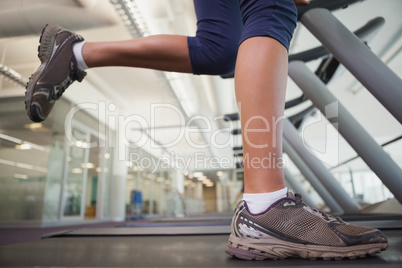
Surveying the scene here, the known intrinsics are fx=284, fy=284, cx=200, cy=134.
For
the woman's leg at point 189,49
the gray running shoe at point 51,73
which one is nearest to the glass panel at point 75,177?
the gray running shoe at point 51,73

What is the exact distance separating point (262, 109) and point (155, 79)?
619cm

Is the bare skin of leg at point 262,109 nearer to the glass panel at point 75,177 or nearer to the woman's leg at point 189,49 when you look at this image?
the woman's leg at point 189,49

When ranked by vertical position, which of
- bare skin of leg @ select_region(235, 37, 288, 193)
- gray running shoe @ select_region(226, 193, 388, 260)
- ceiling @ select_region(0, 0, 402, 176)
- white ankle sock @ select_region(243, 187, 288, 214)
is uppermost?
ceiling @ select_region(0, 0, 402, 176)

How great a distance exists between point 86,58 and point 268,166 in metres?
0.64

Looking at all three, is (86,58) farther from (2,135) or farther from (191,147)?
(191,147)

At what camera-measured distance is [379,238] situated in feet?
2.03

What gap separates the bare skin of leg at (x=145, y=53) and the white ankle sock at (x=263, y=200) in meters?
0.44

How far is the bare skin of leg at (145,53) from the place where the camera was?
836 mm

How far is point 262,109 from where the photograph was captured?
68 centimetres

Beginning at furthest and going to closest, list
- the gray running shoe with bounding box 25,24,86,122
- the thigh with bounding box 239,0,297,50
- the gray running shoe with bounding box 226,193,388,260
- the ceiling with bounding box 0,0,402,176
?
the ceiling with bounding box 0,0,402,176 < the gray running shoe with bounding box 25,24,86,122 < the thigh with bounding box 239,0,297,50 < the gray running shoe with bounding box 226,193,388,260

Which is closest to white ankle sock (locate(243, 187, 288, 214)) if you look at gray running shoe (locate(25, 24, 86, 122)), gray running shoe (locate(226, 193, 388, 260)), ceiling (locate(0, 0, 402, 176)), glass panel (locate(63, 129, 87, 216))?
gray running shoe (locate(226, 193, 388, 260))

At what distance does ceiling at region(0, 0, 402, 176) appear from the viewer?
3.24 metres

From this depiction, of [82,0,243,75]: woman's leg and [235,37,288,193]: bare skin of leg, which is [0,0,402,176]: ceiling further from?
[235,37,288,193]: bare skin of leg

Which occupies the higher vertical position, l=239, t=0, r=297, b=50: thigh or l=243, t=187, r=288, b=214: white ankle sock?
l=239, t=0, r=297, b=50: thigh
